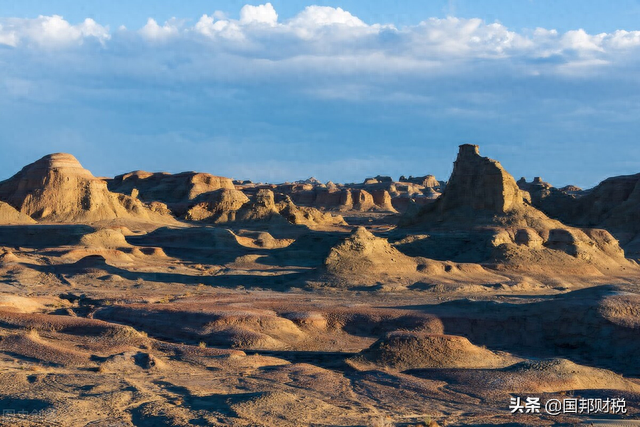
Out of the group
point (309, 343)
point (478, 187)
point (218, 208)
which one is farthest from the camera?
point (218, 208)

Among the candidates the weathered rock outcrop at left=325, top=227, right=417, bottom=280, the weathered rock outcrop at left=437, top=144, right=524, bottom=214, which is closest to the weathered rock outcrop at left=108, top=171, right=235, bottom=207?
the weathered rock outcrop at left=437, top=144, right=524, bottom=214

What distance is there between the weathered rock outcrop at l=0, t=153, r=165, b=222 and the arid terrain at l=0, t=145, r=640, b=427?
6.9 inches

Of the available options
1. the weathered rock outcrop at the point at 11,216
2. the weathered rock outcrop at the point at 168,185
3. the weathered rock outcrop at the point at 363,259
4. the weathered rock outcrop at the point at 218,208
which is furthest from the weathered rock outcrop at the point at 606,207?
the weathered rock outcrop at the point at 11,216

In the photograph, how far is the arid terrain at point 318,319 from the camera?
12.8m

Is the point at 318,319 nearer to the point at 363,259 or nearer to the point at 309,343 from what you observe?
the point at 309,343

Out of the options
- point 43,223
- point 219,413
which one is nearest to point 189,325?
point 219,413

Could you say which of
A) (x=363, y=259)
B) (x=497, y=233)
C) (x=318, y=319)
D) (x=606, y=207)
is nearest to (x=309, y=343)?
(x=318, y=319)

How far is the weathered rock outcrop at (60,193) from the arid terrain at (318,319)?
0.17 metres

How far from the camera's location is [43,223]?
53.0 metres

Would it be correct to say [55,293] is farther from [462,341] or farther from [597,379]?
[597,379]

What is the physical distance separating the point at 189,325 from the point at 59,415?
10222 mm

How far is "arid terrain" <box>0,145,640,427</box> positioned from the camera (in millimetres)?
12766

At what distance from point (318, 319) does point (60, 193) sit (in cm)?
3970

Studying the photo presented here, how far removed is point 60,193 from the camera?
55656 millimetres
